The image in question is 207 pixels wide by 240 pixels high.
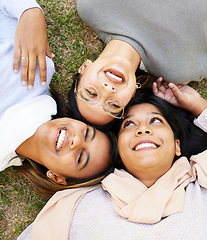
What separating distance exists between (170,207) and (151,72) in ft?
3.19

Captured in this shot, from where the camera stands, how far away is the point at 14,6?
196 centimetres

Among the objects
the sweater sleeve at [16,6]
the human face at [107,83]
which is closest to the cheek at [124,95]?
the human face at [107,83]

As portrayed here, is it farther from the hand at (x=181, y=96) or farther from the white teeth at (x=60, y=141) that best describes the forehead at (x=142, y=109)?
Result: the white teeth at (x=60, y=141)

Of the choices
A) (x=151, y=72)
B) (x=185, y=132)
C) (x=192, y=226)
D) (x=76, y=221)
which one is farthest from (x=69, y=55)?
(x=192, y=226)

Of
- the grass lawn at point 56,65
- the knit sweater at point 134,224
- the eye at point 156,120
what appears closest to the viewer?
the knit sweater at point 134,224

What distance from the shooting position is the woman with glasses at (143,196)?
1.70m

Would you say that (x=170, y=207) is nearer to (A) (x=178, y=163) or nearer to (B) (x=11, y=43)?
(A) (x=178, y=163)

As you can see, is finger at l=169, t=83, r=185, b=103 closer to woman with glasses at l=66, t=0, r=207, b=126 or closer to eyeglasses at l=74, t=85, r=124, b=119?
woman with glasses at l=66, t=0, r=207, b=126

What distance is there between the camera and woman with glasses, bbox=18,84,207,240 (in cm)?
170

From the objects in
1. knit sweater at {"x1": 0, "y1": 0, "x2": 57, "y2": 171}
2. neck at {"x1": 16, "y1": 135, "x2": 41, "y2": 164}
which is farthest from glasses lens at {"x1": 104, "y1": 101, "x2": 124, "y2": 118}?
neck at {"x1": 16, "y1": 135, "x2": 41, "y2": 164}

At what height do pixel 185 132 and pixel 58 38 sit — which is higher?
pixel 58 38

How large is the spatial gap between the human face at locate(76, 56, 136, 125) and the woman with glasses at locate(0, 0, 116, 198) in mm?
116

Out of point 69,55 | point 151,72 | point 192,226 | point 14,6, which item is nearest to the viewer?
point 192,226

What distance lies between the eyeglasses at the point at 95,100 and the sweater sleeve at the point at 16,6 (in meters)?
0.71
